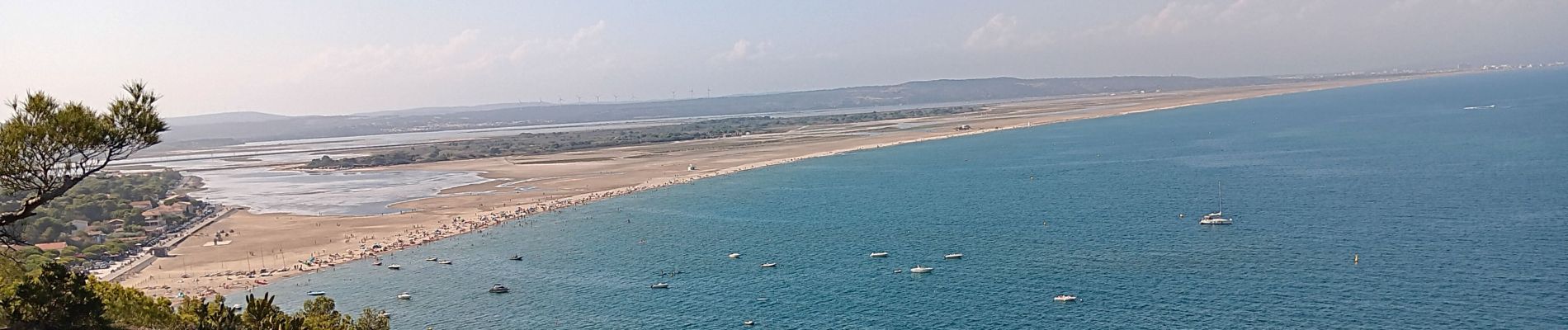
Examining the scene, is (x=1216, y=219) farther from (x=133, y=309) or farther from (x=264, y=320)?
(x=133, y=309)

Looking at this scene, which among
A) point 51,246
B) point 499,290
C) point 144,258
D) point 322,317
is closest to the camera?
point 322,317

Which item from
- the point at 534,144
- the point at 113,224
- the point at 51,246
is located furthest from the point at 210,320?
the point at 534,144

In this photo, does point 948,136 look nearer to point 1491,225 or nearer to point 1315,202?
point 1315,202

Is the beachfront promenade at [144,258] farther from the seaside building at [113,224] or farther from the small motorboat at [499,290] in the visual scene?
the small motorboat at [499,290]

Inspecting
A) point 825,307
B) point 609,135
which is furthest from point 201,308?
point 609,135

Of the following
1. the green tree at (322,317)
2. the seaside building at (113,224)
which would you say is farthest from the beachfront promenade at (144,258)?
the green tree at (322,317)

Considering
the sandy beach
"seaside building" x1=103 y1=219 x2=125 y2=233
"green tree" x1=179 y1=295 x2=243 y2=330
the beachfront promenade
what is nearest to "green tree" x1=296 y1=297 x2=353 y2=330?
"green tree" x1=179 y1=295 x2=243 y2=330
